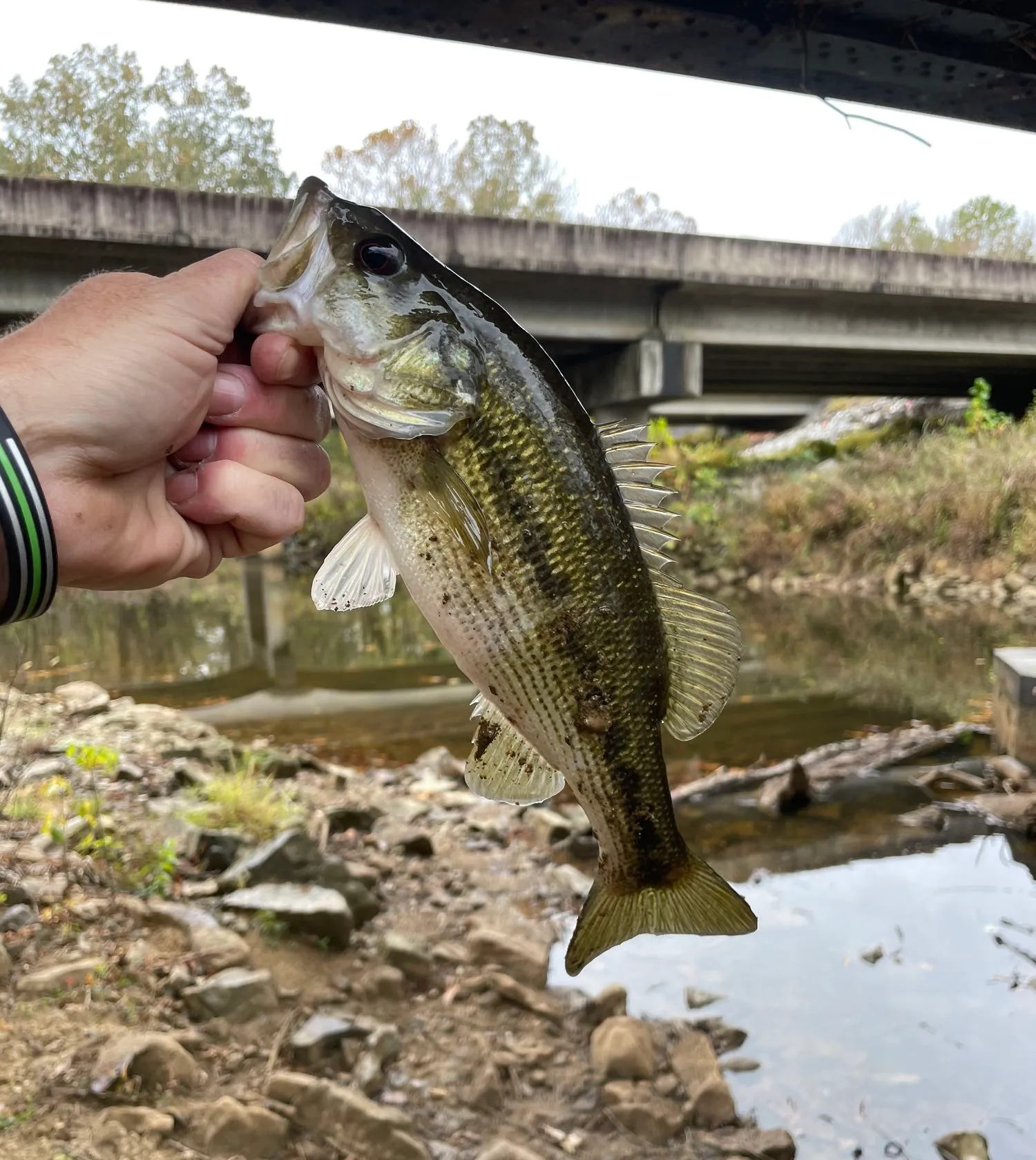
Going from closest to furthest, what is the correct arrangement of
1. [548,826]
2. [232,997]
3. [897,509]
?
[232,997] < [548,826] < [897,509]

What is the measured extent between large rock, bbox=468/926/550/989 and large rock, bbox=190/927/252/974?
1134mm

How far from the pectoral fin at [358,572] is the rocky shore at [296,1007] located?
2.25 meters

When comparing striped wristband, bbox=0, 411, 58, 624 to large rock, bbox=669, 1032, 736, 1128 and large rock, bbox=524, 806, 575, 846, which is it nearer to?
large rock, bbox=669, 1032, 736, 1128

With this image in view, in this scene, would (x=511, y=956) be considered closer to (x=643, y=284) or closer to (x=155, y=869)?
(x=155, y=869)

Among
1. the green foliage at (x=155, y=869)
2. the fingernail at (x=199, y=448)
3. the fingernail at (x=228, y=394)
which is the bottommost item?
the green foliage at (x=155, y=869)

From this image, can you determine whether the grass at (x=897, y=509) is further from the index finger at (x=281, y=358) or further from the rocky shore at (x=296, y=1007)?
the index finger at (x=281, y=358)

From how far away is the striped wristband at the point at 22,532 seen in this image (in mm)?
1573

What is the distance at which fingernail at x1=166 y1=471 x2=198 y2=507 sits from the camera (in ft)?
6.63

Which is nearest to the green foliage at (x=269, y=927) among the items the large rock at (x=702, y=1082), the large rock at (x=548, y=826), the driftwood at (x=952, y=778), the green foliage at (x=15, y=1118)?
the green foliage at (x=15, y=1118)


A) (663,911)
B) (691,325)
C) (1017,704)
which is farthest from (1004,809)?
(691,325)

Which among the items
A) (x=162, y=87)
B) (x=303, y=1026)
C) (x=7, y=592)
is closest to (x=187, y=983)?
(x=303, y=1026)

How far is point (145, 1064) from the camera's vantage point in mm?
3117

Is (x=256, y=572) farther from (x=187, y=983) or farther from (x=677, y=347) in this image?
(x=187, y=983)

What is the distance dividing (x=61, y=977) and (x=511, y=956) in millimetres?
2019
